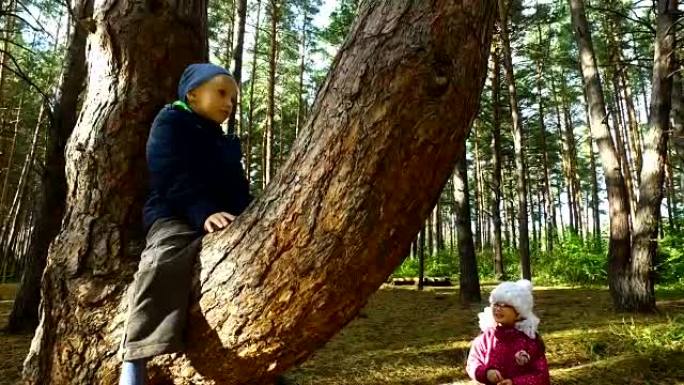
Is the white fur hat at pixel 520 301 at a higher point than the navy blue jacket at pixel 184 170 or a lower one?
lower

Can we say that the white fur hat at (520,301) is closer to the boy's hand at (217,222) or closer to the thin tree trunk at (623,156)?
the boy's hand at (217,222)

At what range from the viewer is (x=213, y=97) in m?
1.90

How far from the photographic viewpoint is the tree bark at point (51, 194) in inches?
264

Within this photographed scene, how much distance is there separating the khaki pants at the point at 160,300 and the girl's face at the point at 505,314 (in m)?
2.30

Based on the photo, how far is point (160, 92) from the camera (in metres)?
2.07

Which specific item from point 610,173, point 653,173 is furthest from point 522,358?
point 610,173

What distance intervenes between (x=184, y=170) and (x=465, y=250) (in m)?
9.09

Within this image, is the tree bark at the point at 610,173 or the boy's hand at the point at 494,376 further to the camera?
the tree bark at the point at 610,173

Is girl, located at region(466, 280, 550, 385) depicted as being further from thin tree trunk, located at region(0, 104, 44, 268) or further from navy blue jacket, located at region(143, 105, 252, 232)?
thin tree trunk, located at region(0, 104, 44, 268)

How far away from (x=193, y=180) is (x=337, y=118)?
0.67m

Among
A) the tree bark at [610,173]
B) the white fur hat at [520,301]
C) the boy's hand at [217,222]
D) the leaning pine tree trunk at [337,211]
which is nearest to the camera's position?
the leaning pine tree trunk at [337,211]

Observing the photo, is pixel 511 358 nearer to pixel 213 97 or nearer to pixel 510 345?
pixel 510 345

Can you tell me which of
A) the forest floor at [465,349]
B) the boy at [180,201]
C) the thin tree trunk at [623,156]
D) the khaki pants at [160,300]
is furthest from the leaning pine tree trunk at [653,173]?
the thin tree trunk at [623,156]

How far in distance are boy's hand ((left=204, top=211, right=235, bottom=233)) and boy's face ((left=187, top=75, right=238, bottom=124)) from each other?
49cm
